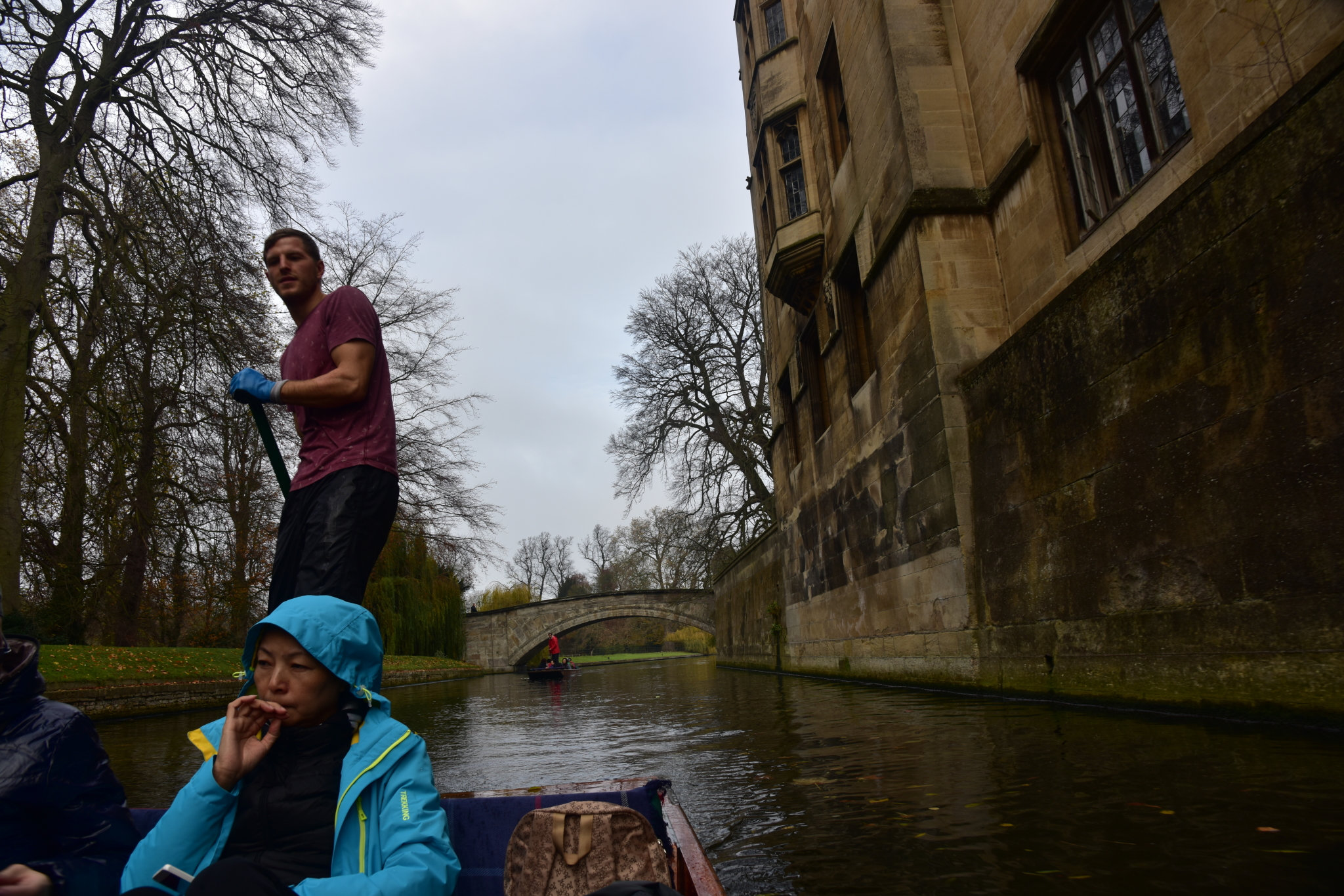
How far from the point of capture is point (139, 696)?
→ 10.0 metres

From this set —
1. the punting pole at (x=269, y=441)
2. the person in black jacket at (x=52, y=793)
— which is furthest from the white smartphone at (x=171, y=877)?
the punting pole at (x=269, y=441)

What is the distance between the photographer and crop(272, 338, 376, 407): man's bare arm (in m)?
2.47

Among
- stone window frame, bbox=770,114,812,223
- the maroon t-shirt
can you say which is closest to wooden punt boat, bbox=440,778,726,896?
the maroon t-shirt

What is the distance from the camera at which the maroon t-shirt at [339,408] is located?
251cm

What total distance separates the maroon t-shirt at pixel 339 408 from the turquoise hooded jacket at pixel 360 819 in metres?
0.85

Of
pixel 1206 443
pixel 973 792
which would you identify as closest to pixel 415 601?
pixel 1206 443

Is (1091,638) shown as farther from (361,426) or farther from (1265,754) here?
(361,426)

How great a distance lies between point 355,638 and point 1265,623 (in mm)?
3803

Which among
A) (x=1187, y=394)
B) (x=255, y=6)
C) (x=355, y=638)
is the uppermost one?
(x=255, y=6)

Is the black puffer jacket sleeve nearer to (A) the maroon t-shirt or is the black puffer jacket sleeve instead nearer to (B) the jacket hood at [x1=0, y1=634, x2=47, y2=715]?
(B) the jacket hood at [x1=0, y1=634, x2=47, y2=715]

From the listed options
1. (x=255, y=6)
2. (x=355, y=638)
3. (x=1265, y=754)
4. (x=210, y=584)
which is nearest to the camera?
(x=355, y=638)

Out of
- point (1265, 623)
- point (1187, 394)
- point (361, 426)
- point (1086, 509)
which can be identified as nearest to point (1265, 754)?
point (1265, 623)

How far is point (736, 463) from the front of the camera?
21.7 metres

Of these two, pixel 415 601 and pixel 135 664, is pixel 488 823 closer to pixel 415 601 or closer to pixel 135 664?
pixel 135 664
